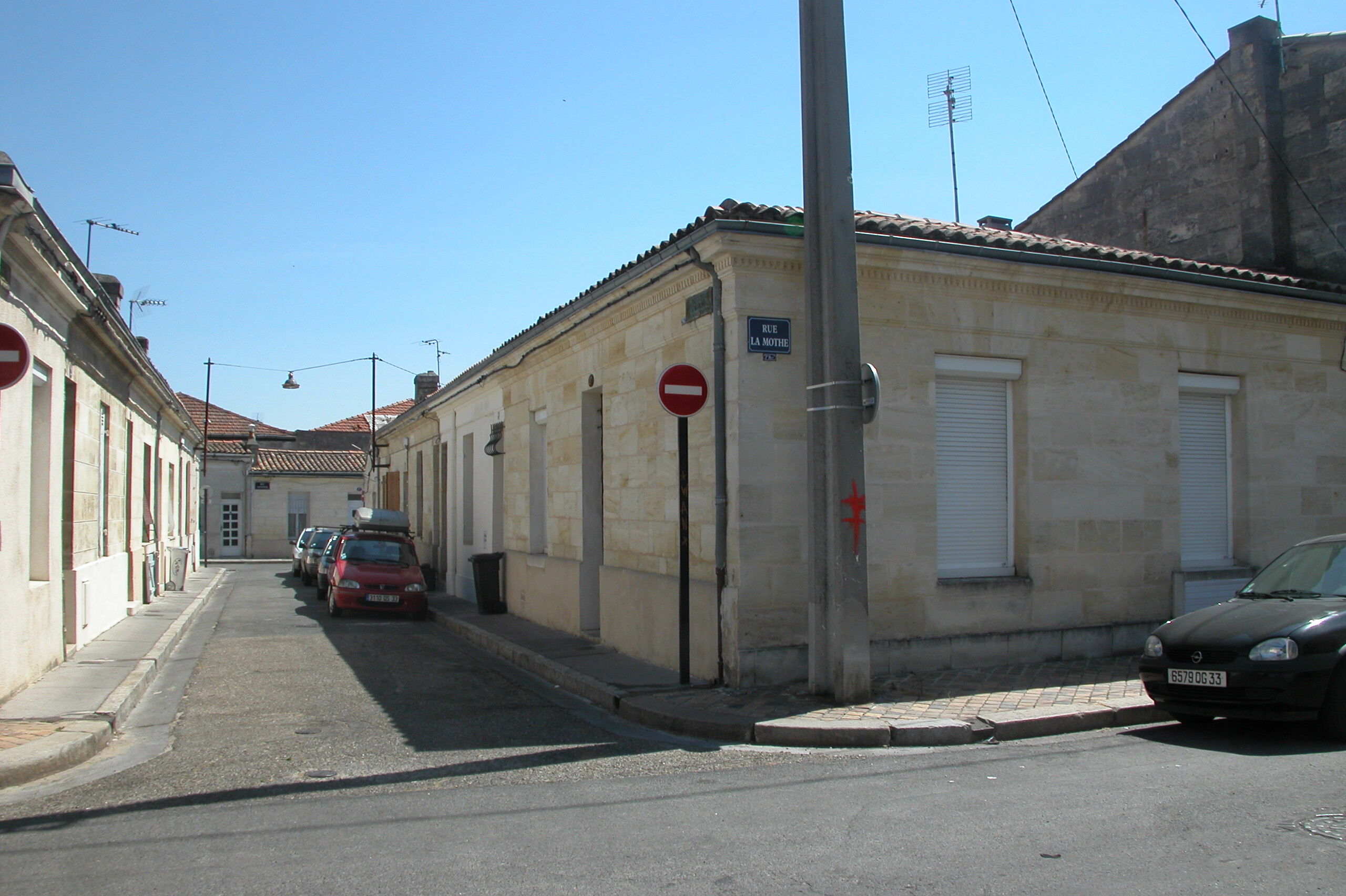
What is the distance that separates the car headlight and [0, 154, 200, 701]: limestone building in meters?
8.42

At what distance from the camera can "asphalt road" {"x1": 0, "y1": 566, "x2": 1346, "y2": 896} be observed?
4.31m

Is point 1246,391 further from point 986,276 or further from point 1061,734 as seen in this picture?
point 1061,734

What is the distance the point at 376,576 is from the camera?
17609 mm

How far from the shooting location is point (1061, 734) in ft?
24.3

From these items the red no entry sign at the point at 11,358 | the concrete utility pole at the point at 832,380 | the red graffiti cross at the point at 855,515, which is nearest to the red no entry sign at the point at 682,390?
the concrete utility pole at the point at 832,380

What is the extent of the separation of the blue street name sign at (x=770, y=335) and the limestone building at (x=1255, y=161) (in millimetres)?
9914

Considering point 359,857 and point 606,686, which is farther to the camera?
point 606,686

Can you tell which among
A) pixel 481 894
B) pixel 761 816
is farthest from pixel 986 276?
pixel 481 894

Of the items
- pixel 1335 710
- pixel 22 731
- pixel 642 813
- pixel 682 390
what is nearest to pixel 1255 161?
pixel 1335 710

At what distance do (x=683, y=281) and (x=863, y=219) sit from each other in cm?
182

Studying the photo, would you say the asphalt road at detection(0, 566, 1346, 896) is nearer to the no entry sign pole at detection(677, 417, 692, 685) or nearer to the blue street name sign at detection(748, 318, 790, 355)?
the no entry sign pole at detection(677, 417, 692, 685)

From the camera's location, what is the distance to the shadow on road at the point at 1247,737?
6582 mm

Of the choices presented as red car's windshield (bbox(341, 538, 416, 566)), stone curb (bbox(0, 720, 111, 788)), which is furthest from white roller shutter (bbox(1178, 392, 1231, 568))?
red car's windshield (bbox(341, 538, 416, 566))

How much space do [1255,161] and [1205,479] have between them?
658 cm
